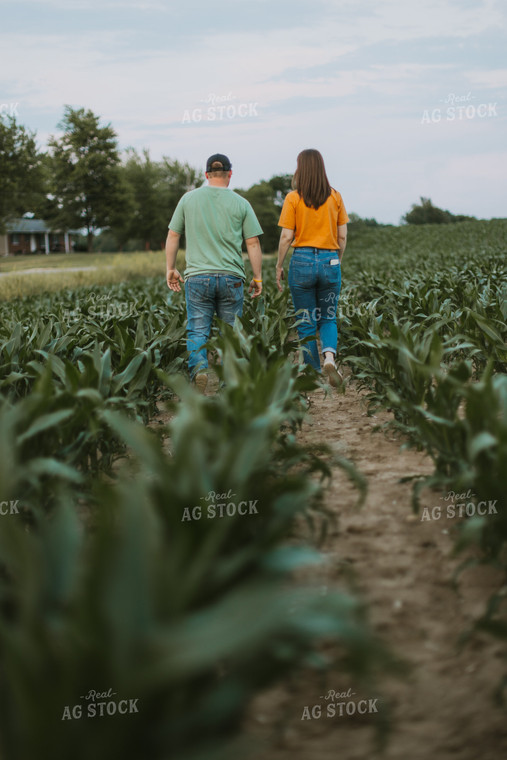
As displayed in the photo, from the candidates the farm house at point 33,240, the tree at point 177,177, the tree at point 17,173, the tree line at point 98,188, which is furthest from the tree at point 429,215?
the tree at point 17,173

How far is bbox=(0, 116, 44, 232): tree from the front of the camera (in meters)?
38.3

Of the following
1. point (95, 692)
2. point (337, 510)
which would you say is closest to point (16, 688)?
point (95, 692)

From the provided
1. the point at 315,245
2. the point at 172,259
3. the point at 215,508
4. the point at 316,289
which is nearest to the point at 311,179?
the point at 315,245

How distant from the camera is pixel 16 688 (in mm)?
1145

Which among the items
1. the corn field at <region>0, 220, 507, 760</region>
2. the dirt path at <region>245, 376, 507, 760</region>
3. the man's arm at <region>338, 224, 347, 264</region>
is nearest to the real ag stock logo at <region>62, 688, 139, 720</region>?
the corn field at <region>0, 220, 507, 760</region>

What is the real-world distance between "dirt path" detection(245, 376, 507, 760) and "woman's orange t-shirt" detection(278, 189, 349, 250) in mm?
2919

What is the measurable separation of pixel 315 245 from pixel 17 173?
1529 inches

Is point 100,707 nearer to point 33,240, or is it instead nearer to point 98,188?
Result: point 98,188

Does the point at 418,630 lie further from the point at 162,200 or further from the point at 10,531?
the point at 162,200

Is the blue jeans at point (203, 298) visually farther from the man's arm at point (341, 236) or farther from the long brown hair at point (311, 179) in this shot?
the man's arm at point (341, 236)

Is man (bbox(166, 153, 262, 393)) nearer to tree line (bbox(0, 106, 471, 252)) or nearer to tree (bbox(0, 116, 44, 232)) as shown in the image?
tree line (bbox(0, 106, 471, 252))

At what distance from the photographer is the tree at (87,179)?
5066cm

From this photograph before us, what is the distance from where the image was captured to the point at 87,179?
5084 cm

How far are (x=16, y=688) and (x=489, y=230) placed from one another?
162 ft
